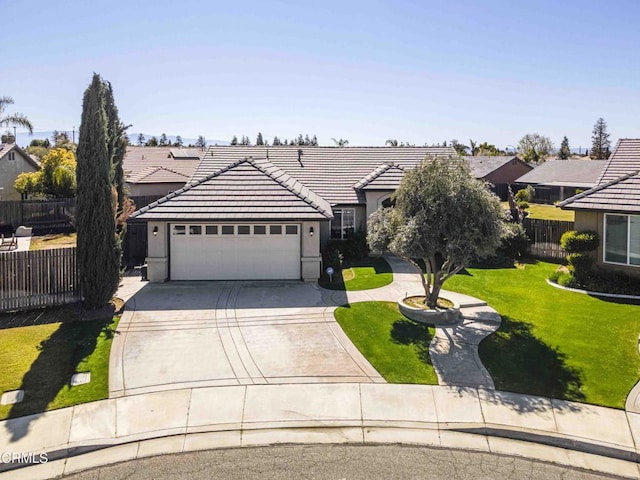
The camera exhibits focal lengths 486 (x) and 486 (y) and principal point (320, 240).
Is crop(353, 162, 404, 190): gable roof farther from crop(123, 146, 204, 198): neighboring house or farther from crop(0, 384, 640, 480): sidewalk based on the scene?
crop(123, 146, 204, 198): neighboring house

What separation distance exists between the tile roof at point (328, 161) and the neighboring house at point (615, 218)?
8604mm

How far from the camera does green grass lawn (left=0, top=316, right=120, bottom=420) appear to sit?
32.2 ft

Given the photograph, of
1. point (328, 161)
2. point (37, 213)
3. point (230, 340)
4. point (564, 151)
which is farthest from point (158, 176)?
point (564, 151)

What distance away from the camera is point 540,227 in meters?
22.3

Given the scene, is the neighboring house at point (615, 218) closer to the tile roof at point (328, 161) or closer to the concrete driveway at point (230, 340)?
the tile roof at point (328, 161)

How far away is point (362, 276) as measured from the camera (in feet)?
63.9

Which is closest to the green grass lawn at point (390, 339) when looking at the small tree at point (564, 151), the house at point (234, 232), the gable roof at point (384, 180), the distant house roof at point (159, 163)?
the house at point (234, 232)

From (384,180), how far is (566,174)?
1369 inches

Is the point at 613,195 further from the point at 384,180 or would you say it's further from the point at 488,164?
the point at 488,164

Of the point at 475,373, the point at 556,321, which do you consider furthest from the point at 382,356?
the point at 556,321

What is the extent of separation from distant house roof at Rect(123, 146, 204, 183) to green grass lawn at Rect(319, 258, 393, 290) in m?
20.4

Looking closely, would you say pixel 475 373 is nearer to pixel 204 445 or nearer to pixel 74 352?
pixel 204 445

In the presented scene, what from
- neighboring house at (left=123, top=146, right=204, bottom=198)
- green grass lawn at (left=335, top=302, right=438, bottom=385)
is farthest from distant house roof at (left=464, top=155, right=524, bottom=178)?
green grass lawn at (left=335, top=302, right=438, bottom=385)

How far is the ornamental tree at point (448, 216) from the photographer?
13.2 metres
